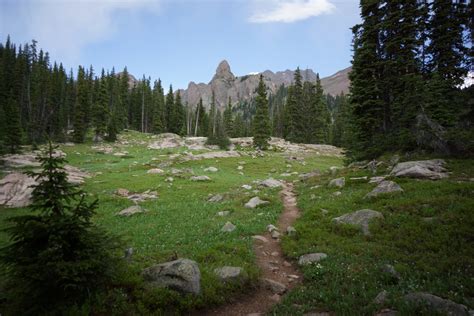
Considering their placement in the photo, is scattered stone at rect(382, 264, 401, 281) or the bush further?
scattered stone at rect(382, 264, 401, 281)

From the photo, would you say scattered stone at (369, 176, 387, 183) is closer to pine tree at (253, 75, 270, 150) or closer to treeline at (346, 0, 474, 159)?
treeline at (346, 0, 474, 159)

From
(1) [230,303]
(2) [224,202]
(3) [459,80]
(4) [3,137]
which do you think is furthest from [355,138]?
(4) [3,137]

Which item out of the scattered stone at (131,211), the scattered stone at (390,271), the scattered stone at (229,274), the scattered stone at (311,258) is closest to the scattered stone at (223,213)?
the scattered stone at (131,211)

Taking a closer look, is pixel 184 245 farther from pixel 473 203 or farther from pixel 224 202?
pixel 473 203

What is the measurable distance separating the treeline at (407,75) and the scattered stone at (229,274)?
19677 millimetres

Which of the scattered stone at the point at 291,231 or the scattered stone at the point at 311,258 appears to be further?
the scattered stone at the point at 291,231

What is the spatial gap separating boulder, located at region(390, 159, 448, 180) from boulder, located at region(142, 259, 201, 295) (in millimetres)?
15907

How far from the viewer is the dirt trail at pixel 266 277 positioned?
791cm

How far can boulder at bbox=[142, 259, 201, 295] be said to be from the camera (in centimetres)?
776

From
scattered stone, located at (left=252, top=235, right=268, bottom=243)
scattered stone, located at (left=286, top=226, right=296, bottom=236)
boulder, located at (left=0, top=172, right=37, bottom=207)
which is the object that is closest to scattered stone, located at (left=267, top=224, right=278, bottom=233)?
scattered stone, located at (left=286, top=226, right=296, bottom=236)

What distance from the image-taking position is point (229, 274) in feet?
29.4

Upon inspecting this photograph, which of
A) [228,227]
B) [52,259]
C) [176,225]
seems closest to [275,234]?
[228,227]

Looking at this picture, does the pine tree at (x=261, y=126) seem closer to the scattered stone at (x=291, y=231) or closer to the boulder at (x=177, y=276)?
the scattered stone at (x=291, y=231)

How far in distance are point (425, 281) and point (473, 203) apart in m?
6.26
